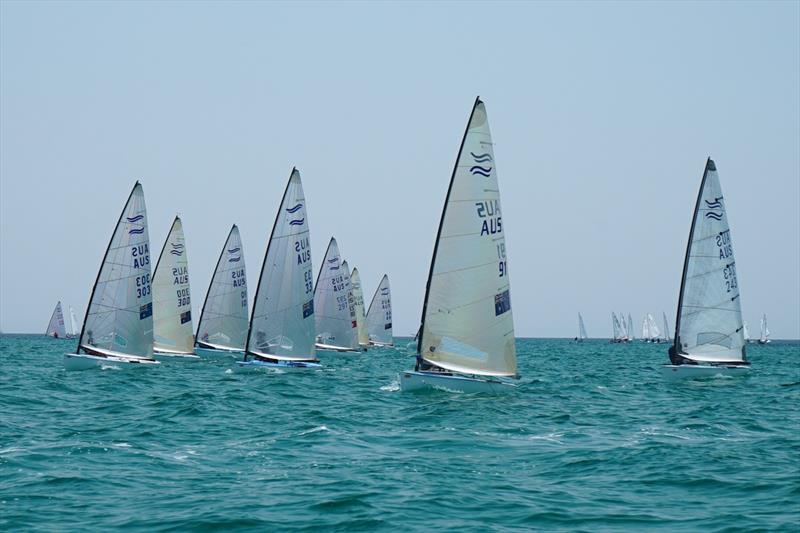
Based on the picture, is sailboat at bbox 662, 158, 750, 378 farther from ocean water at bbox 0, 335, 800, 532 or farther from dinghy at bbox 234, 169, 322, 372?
dinghy at bbox 234, 169, 322, 372

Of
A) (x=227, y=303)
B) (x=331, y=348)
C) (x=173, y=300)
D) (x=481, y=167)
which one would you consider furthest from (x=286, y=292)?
(x=331, y=348)

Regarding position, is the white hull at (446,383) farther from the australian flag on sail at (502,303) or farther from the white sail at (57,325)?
the white sail at (57,325)

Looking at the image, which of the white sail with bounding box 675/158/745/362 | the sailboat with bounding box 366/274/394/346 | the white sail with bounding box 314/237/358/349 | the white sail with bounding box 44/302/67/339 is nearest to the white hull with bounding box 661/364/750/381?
the white sail with bounding box 675/158/745/362

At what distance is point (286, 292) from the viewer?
52.2m

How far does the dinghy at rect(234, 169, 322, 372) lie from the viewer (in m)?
51.6

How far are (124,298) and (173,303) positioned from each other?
A: 510 inches

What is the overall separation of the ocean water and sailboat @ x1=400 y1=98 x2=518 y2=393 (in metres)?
2.01

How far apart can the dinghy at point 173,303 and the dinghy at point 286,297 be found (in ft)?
38.6

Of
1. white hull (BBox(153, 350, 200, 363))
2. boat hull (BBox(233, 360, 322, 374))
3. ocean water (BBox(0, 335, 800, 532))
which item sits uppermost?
white hull (BBox(153, 350, 200, 363))

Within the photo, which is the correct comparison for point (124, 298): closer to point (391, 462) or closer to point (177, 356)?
point (177, 356)

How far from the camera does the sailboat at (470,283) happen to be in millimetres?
34656

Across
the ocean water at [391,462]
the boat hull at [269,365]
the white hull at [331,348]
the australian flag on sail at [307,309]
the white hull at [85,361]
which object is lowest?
the ocean water at [391,462]

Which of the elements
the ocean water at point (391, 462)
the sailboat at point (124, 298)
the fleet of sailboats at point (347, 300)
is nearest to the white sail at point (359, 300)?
the fleet of sailboats at point (347, 300)

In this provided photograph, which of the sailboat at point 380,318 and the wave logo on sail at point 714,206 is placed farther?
the sailboat at point 380,318
